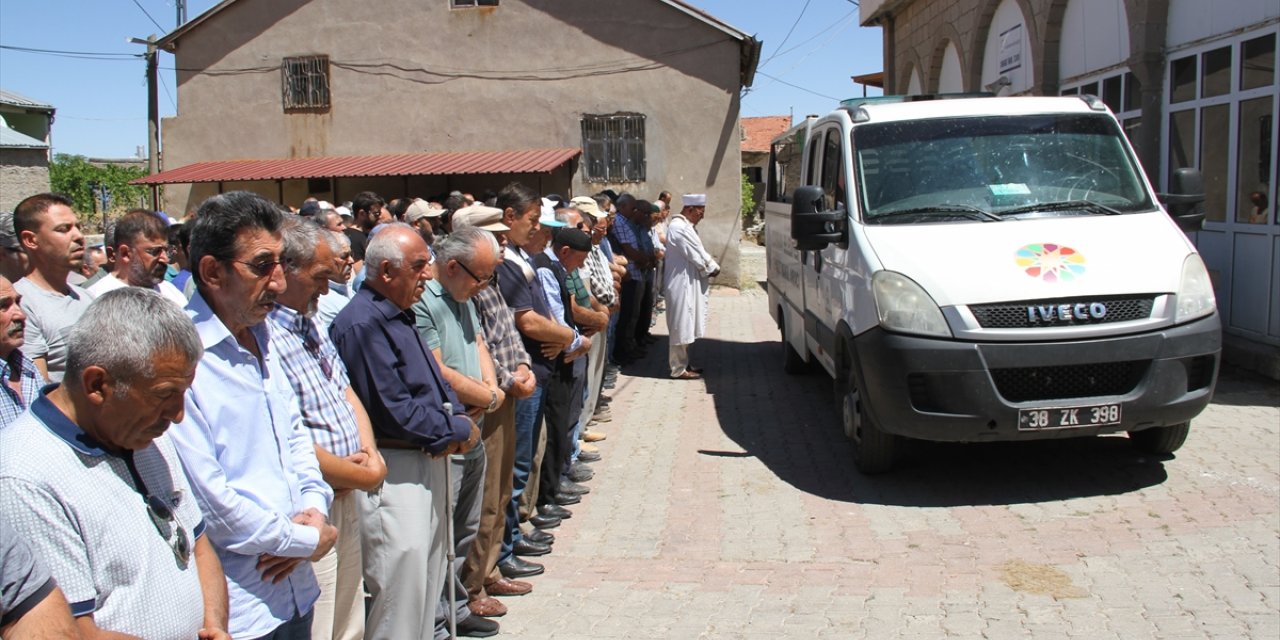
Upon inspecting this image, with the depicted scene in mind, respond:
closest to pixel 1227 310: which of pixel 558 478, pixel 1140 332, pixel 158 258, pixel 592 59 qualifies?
pixel 1140 332

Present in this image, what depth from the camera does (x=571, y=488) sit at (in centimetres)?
705

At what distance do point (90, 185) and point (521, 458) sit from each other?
3649cm

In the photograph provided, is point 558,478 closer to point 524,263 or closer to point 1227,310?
point 524,263

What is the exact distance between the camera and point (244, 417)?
2795mm

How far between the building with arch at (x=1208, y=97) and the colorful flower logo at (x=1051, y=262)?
0.40m

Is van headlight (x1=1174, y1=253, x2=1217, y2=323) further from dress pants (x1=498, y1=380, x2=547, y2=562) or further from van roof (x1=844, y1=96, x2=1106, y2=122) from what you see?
dress pants (x1=498, y1=380, x2=547, y2=562)

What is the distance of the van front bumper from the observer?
234 inches

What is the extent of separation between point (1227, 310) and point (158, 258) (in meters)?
9.74

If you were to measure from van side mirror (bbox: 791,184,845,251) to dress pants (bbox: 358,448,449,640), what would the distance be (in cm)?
384

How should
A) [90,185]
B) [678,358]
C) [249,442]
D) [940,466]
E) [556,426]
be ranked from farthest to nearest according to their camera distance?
[90,185] < [678,358] < [940,466] < [556,426] < [249,442]

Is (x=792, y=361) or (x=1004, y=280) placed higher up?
(x=1004, y=280)

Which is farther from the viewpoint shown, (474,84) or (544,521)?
(474,84)

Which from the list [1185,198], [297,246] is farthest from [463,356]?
[1185,198]

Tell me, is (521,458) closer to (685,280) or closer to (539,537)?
(539,537)
